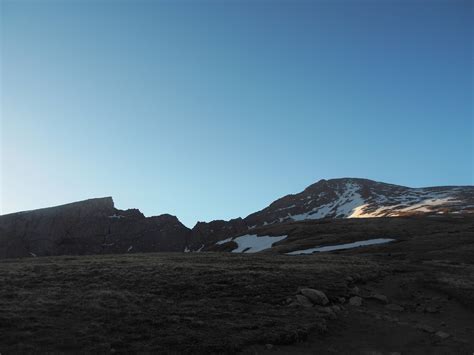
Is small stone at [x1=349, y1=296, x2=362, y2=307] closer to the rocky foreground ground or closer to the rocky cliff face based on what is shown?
the rocky foreground ground

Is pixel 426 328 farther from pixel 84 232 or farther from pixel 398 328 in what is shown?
pixel 84 232

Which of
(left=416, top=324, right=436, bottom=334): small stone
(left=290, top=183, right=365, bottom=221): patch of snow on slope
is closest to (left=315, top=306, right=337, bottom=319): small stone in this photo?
(left=416, top=324, right=436, bottom=334): small stone

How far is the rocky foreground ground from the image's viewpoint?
15945 millimetres

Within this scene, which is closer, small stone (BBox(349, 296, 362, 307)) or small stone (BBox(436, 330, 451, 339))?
small stone (BBox(436, 330, 451, 339))

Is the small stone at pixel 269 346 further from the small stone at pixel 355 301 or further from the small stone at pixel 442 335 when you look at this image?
the small stone at pixel 355 301

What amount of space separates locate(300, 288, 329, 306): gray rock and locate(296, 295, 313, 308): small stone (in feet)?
1.09

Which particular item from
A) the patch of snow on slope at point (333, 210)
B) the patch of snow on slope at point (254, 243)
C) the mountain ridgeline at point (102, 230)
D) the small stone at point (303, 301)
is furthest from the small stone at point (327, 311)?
the patch of snow on slope at point (333, 210)

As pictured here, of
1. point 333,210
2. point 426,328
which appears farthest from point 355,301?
point 333,210

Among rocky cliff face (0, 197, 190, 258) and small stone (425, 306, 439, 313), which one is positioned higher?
rocky cliff face (0, 197, 190, 258)

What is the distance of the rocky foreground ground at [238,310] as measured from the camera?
52.3 ft

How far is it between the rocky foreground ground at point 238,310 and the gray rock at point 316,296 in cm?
6

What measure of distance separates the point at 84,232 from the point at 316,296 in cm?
14851

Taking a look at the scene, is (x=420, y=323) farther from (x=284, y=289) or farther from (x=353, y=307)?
(x=284, y=289)

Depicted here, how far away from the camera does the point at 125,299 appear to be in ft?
69.7
